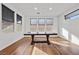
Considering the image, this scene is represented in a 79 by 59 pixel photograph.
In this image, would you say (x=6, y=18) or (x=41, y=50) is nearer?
(x=41, y=50)

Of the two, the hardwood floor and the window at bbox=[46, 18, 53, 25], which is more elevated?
the window at bbox=[46, 18, 53, 25]

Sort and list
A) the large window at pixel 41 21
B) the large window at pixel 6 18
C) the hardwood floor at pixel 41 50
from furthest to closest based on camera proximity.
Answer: the large window at pixel 41 21 < the large window at pixel 6 18 < the hardwood floor at pixel 41 50

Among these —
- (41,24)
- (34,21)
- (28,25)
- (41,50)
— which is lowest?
(41,50)

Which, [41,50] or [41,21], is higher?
[41,21]

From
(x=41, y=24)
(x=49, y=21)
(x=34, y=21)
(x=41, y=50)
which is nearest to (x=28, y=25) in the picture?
(x=34, y=21)

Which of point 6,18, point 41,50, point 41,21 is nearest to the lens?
point 41,50

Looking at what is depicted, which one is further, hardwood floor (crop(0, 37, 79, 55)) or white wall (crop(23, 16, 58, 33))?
white wall (crop(23, 16, 58, 33))

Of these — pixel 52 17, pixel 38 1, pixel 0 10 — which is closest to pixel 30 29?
pixel 52 17

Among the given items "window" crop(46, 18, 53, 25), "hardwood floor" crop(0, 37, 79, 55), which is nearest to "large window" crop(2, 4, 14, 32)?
"hardwood floor" crop(0, 37, 79, 55)

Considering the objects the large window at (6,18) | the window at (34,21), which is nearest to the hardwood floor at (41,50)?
the large window at (6,18)

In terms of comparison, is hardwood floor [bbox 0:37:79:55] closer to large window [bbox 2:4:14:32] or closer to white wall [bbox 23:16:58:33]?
large window [bbox 2:4:14:32]

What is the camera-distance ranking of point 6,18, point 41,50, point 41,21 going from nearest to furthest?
point 41,50 < point 6,18 < point 41,21

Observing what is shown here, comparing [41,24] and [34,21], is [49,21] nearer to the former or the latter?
[41,24]

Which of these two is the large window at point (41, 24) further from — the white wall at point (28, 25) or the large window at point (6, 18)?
the large window at point (6, 18)
